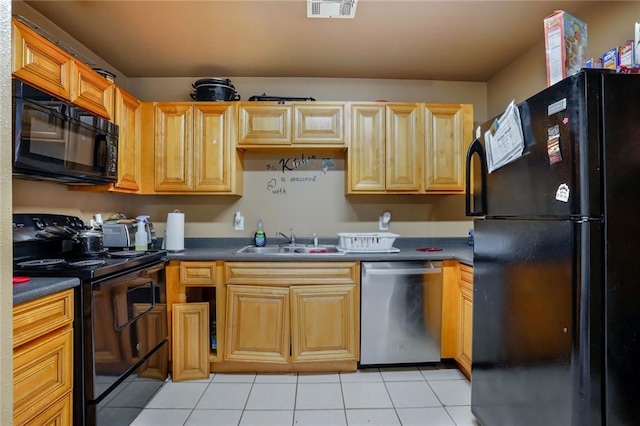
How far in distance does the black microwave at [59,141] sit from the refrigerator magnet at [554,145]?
2.18m

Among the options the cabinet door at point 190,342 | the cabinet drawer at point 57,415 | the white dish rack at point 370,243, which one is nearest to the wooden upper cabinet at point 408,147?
the white dish rack at point 370,243

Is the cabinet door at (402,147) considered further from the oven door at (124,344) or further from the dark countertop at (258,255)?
the oven door at (124,344)

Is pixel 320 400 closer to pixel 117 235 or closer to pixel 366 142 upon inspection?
pixel 117 235

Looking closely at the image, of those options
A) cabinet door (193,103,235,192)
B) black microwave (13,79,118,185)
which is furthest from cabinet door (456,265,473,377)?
black microwave (13,79,118,185)

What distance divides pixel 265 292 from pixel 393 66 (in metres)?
2.11

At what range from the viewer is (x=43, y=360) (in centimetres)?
128

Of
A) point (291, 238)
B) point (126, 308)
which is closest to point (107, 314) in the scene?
point (126, 308)

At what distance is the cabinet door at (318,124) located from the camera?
254 cm

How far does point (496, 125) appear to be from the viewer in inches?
55.8

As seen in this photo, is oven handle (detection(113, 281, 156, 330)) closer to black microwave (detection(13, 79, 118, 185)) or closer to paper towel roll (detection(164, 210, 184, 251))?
paper towel roll (detection(164, 210, 184, 251))

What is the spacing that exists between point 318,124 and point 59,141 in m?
1.66

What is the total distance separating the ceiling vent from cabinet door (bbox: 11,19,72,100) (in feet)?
4.46

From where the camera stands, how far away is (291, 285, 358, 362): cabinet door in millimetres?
2250

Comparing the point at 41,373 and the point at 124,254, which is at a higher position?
the point at 124,254
